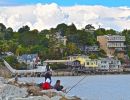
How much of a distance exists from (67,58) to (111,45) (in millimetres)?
19619

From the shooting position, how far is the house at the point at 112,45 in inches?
5504

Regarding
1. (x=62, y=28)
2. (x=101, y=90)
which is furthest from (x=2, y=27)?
(x=101, y=90)

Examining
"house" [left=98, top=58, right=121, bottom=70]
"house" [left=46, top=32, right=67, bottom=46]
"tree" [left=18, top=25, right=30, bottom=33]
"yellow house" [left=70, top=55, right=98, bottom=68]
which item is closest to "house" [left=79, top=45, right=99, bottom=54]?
"house" [left=46, top=32, right=67, bottom=46]

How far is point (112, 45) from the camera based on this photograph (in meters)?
142

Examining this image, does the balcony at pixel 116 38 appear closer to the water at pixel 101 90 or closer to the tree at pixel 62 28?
the tree at pixel 62 28

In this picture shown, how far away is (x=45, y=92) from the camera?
24219 millimetres

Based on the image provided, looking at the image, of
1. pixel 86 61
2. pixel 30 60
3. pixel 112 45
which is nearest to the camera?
pixel 30 60

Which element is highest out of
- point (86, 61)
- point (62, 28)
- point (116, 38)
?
point (62, 28)

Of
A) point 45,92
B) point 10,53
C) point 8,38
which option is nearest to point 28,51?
point 10,53

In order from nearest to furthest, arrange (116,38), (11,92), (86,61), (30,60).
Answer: (11,92) < (30,60) < (86,61) < (116,38)

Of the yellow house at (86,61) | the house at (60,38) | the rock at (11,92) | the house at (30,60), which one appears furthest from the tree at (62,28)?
the rock at (11,92)

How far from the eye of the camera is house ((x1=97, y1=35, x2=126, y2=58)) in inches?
5504

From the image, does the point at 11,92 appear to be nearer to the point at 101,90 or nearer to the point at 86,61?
the point at 101,90

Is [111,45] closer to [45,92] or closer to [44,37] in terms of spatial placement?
[44,37]
